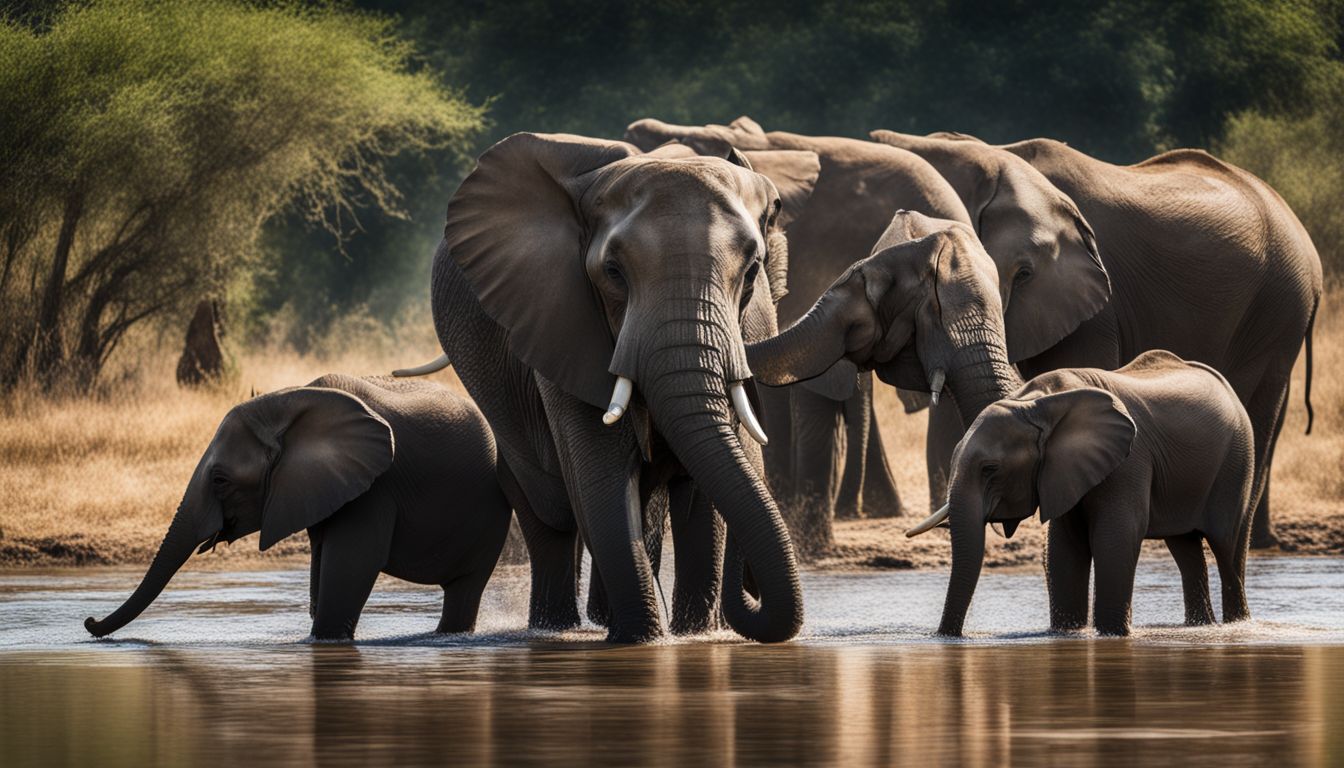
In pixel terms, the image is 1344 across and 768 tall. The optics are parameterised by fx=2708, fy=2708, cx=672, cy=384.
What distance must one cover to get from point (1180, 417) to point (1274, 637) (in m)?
1.08

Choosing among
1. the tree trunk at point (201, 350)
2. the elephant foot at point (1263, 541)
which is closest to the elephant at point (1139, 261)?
the elephant foot at point (1263, 541)

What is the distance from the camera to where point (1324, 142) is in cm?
3098

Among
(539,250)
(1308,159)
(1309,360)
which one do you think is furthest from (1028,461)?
(1308,159)

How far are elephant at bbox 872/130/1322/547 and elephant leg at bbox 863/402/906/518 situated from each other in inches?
63.8

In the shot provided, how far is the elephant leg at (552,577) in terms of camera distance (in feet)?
34.1

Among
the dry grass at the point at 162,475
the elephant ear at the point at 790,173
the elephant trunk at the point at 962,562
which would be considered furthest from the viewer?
the dry grass at the point at 162,475

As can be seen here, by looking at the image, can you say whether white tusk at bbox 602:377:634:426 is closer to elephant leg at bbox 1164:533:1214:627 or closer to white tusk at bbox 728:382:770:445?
white tusk at bbox 728:382:770:445

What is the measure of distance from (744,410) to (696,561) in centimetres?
77

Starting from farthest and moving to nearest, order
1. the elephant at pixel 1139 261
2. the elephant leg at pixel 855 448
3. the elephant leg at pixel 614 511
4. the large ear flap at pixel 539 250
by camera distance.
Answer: the elephant leg at pixel 855 448 → the elephant at pixel 1139 261 → the large ear flap at pixel 539 250 → the elephant leg at pixel 614 511

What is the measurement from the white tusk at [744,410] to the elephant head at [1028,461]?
112 cm

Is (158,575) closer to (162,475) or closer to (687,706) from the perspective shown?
(687,706)

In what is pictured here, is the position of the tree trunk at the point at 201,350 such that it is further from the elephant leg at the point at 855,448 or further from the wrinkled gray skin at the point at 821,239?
the wrinkled gray skin at the point at 821,239

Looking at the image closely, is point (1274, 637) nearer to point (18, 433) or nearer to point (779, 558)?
point (779, 558)

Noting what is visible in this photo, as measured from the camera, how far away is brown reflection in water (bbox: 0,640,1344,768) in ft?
19.9
